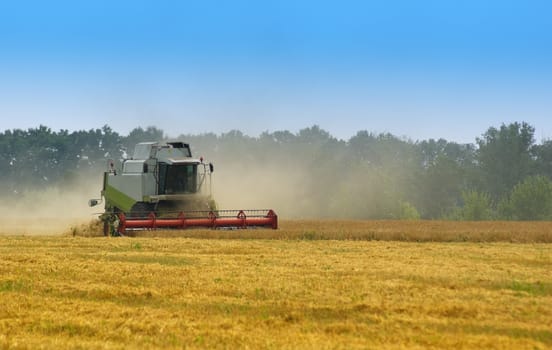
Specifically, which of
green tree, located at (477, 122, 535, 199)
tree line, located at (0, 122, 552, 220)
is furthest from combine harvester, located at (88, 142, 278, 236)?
green tree, located at (477, 122, 535, 199)

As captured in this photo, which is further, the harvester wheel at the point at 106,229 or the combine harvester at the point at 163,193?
the harvester wheel at the point at 106,229

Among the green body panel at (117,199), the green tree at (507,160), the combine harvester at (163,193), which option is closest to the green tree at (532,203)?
the green tree at (507,160)

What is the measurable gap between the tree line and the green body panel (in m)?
27.3

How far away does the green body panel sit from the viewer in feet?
95.5

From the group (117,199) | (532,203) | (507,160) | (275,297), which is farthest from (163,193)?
(507,160)

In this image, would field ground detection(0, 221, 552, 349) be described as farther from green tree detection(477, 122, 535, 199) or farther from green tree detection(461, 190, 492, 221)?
green tree detection(477, 122, 535, 199)

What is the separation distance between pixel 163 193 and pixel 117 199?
1921 mm

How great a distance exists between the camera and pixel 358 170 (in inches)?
3228

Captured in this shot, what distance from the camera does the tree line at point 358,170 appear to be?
2623 inches

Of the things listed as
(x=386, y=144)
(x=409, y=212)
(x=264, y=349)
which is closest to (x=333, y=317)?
(x=264, y=349)

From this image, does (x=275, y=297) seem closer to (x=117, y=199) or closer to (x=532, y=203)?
(x=117, y=199)

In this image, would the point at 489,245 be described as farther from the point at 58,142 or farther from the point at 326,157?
the point at 58,142

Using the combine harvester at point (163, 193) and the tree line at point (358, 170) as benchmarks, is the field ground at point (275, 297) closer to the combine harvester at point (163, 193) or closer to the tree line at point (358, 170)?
the combine harvester at point (163, 193)

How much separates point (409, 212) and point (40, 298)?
53.9 m
